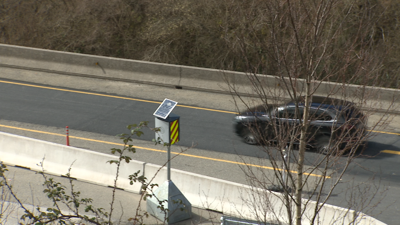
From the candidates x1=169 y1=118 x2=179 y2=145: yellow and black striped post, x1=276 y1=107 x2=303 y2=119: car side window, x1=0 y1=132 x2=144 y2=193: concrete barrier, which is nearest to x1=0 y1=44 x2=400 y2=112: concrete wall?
x1=276 y1=107 x2=303 y2=119: car side window

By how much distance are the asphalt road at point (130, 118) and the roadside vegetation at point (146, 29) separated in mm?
5199

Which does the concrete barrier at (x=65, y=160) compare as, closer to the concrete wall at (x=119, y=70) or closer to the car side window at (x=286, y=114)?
the car side window at (x=286, y=114)

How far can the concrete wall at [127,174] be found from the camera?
9828mm

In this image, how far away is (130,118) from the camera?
51.9ft

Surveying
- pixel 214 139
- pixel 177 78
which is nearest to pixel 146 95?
pixel 177 78

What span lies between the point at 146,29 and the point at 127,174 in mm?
13786

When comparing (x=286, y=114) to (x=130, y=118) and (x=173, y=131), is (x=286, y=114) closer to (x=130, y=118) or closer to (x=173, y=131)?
(x=173, y=131)

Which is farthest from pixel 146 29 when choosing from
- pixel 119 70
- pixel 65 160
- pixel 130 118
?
pixel 65 160

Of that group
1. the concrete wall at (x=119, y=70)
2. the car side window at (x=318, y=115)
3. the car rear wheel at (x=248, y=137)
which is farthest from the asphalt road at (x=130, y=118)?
the car side window at (x=318, y=115)

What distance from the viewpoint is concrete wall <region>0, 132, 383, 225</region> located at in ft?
32.2

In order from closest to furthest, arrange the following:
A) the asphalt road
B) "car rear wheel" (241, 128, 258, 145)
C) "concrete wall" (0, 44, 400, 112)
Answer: the asphalt road, "car rear wheel" (241, 128, 258, 145), "concrete wall" (0, 44, 400, 112)

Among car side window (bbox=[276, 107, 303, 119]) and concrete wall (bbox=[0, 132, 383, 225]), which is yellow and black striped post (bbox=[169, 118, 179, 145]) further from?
car side window (bbox=[276, 107, 303, 119])

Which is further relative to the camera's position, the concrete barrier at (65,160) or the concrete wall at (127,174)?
the concrete barrier at (65,160)

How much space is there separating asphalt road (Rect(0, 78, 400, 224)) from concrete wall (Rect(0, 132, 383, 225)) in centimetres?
230
